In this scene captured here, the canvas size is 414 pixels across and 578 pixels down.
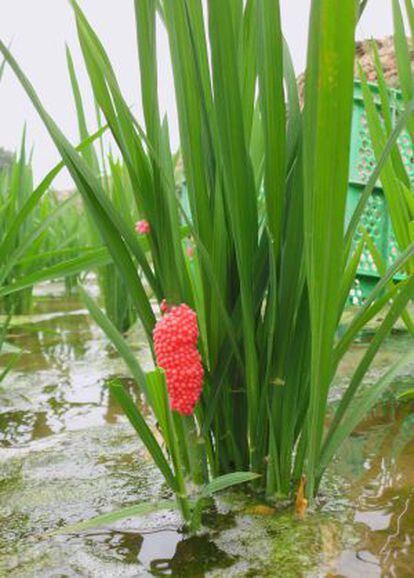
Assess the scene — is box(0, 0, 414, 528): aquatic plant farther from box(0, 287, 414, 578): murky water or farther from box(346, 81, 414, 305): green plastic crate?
box(346, 81, 414, 305): green plastic crate

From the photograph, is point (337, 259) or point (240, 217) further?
point (240, 217)

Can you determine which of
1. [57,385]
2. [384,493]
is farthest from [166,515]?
[57,385]

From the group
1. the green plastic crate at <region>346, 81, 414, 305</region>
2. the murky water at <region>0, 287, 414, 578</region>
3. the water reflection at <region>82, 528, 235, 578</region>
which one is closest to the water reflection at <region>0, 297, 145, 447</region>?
the murky water at <region>0, 287, 414, 578</region>

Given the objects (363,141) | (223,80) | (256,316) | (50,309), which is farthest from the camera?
(50,309)

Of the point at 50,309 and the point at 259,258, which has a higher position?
the point at 259,258

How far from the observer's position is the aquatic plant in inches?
25.2

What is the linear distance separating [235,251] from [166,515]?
31 centimetres

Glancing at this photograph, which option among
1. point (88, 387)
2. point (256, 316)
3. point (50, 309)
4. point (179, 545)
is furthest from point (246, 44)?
point (50, 309)

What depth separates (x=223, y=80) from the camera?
0.66 metres

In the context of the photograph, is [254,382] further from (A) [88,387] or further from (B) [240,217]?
(A) [88,387]

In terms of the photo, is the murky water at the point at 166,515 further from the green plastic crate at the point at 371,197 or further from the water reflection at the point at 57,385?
the green plastic crate at the point at 371,197

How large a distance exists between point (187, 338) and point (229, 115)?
22 cm

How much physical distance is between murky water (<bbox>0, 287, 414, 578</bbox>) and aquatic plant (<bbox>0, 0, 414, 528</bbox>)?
0.04 meters

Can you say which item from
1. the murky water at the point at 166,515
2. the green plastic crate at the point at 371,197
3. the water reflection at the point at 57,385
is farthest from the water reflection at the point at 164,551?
the green plastic crate at the point at 371,197
